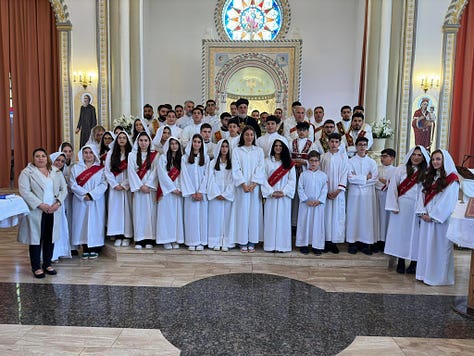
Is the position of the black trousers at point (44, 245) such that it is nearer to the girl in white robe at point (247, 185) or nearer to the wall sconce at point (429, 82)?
the girl in white robe at point (247, 185)

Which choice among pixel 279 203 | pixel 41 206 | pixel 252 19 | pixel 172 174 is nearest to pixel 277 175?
pixel 279 203

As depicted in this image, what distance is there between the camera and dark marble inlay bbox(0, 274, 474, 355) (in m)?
3.36

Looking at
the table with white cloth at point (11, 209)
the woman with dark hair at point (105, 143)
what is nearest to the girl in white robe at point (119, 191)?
the woman with dark hair at point (105, 143)

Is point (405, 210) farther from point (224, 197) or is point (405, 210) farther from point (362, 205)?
point (224, 197)

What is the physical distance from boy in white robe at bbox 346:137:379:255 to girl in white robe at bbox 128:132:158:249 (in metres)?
2.74

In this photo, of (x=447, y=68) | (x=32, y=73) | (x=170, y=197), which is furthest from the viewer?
(x=32, y=73)

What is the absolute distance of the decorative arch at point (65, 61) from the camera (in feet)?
30.1

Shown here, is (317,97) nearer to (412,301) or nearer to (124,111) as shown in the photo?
(124,111)

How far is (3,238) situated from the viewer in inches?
262

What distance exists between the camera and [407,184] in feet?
16.6

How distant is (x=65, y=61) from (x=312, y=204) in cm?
706

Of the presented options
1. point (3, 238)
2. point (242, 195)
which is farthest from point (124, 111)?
point (242, 195)

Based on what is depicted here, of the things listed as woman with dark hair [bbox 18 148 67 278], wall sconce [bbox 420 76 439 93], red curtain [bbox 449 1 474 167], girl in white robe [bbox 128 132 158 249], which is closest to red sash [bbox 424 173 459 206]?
girl in white robe [bbox 128 132 158 249]

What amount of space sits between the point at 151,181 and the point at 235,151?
1227 millimetres
